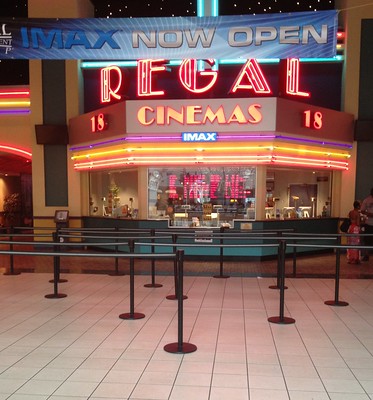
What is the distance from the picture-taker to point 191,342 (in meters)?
4.98

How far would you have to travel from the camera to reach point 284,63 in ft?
35.8

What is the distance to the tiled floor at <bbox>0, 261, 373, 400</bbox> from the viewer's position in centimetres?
386

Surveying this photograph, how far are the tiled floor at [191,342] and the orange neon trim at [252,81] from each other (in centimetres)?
493

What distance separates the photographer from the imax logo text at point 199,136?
10.1 meters

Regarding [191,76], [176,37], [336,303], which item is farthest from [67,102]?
[336,303]

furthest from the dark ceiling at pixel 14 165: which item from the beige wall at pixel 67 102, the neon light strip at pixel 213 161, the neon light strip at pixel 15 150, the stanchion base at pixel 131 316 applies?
the stanchion base at pixel 131 316

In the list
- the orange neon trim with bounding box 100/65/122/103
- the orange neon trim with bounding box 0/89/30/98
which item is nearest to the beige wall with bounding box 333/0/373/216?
the orange neon trim with bounding box 100/65/122/103

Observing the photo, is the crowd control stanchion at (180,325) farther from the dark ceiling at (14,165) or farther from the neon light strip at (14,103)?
the dark ceiling at (14,165)

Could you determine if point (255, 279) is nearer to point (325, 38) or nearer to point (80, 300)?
point (80, 300)

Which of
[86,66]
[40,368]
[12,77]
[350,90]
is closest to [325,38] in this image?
[40,368]

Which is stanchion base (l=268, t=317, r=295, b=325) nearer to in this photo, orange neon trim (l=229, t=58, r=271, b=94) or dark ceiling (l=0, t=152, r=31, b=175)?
orange neon trim (l=229, t=58, r=271, b=94)

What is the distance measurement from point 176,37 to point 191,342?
4.09 metres

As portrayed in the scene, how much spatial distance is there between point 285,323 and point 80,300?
331 cm

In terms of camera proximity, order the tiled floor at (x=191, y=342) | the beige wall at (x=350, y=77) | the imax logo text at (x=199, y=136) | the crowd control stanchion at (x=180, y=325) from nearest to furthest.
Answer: the tiled floor at (x=191, y=342), the crowd control stanchion at (x=180, y=325), the imax logo text at (x=199, y=136), the beige wall at (x=350, y=77)
